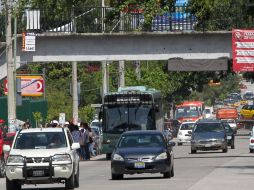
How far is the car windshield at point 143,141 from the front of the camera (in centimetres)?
3241

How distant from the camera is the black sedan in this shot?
1235 inches

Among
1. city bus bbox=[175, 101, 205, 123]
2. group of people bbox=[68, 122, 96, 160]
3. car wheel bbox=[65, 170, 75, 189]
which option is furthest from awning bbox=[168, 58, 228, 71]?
city bus bbox=[175, 101, 205, 123]

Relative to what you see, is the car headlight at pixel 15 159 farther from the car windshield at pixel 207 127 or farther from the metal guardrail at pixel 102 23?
the car windshield at pixel 207 127

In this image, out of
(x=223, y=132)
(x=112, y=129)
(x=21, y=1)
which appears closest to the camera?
(x=21, y=1)

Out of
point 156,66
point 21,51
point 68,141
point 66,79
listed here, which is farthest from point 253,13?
point 66,79

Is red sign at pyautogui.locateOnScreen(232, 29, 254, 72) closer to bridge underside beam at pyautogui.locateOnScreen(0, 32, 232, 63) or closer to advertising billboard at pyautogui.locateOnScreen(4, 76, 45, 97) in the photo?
bridge underside beam at pyautogui.locateOnScreen(0, 32, 232, 63)

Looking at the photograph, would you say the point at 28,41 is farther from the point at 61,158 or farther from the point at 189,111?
the point at 189,111

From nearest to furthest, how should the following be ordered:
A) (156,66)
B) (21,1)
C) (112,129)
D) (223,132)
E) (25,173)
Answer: (25,173) < (21,1) < (112,129) < (223,132) < (156,66)

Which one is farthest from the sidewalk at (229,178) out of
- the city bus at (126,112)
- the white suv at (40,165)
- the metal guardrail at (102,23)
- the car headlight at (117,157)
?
the metal guardrail at (102,23)

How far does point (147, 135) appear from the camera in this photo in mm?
32719

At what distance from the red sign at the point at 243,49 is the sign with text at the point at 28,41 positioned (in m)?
9.16

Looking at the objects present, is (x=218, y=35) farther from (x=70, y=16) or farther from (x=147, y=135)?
(x=147, y=135)

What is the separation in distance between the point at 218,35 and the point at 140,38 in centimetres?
362

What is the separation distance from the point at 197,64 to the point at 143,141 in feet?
71.0
